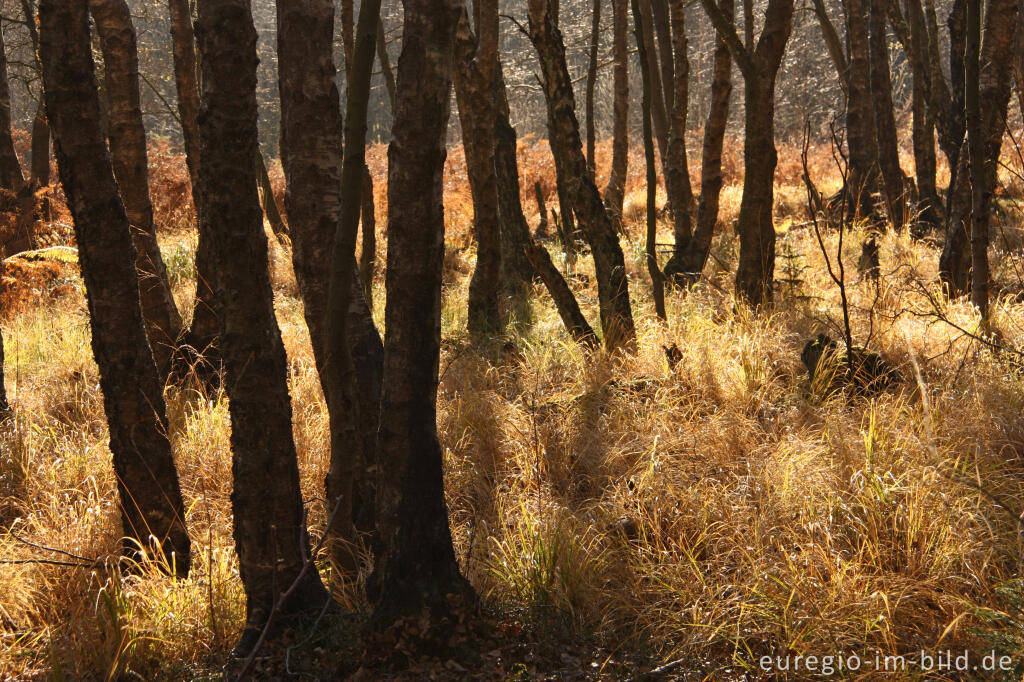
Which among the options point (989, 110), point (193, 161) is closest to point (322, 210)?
point (193, 161)

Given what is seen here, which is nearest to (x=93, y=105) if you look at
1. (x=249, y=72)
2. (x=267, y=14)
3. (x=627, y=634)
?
(x=249, y=72)

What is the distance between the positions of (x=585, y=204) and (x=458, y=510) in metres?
2.72

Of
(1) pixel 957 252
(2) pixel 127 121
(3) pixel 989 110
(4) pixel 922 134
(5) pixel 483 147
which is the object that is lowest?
(1) pixel 957 252

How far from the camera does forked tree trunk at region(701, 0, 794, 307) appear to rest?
5688 mm

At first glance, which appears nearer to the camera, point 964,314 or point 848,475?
point 848,475

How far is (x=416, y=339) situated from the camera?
2.41 m

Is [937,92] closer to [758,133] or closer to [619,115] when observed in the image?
[758,133]

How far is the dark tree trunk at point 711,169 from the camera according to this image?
7117 millimetres

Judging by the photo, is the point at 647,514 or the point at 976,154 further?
the point at 976,154

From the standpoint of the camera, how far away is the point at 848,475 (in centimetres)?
352

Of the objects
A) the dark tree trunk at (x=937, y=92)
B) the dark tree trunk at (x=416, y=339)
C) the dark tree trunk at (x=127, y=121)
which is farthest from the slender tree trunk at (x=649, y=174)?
the dark tree trunk at (x=937, y=92)

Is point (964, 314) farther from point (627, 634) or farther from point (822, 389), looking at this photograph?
point (627, 634)

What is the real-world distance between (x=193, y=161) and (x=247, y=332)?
4.25 meters

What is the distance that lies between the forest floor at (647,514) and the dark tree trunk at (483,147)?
58 cm
